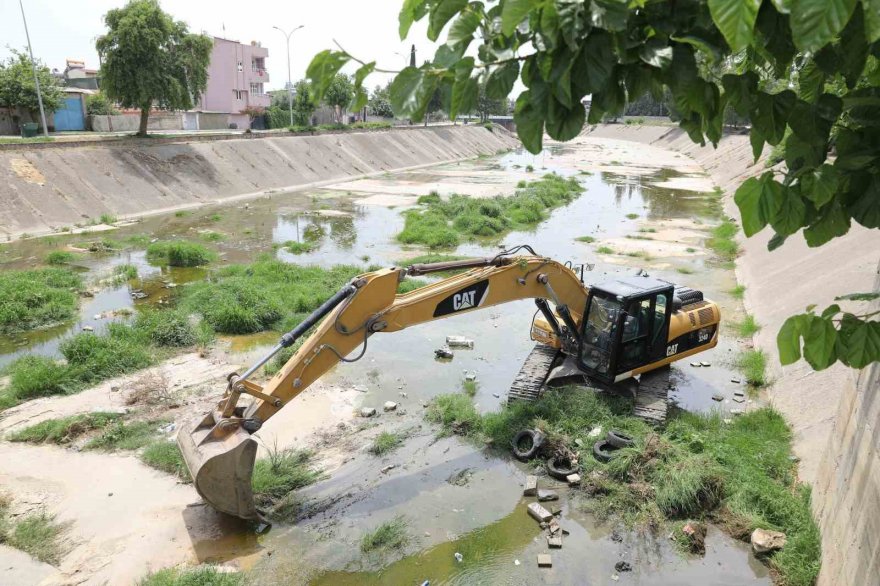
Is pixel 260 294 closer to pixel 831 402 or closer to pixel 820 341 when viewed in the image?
pixel 831 402

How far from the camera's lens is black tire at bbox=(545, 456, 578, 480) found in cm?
786

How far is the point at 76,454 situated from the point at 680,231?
22.5m

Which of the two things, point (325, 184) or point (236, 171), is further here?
point (325, 184)

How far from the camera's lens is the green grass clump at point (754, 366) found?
10.8 m

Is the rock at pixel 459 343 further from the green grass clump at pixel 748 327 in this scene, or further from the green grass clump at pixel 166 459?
the green grass clump at pixel 748 327

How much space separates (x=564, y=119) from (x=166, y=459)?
7635mm

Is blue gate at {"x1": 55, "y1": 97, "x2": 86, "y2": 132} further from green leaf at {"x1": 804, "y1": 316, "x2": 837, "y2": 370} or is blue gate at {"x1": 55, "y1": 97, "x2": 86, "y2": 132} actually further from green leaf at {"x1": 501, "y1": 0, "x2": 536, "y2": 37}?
green leaf at {"x1": 804, "y1": 316, "x2": 837, "y2": 370}

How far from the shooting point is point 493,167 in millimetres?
51156

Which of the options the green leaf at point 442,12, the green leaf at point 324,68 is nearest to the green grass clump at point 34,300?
the green leaf at point 324,68

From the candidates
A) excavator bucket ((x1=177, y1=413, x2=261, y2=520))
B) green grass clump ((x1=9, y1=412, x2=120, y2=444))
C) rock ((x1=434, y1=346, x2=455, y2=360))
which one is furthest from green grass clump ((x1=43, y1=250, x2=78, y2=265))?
excavator bucket ((x1=177, y1=413, x2=261, y2=520))

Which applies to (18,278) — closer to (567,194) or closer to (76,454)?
(76,454)

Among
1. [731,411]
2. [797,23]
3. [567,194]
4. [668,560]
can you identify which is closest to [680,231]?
[567,194]

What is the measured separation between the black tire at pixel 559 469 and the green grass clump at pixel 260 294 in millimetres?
6942

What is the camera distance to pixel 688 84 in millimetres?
2230
